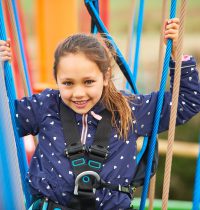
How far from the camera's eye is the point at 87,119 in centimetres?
134

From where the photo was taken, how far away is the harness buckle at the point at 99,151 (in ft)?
4.19

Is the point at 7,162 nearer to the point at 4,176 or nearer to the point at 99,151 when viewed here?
the point at 4,176

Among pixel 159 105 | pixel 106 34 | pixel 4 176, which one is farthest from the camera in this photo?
pixel 106 34

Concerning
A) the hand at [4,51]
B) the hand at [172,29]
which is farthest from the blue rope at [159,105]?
the hand at [4,51]

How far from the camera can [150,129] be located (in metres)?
1.37

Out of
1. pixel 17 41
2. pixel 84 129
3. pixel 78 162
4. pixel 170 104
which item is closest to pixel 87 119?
pixel 84 129

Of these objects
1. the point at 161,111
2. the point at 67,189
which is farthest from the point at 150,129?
the point at 67,189

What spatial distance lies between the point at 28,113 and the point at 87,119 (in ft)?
0.55

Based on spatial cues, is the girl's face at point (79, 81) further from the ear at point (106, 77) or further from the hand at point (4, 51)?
the hand at point (4, 51)

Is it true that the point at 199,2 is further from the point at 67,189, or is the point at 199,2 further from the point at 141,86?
the point at 67,189

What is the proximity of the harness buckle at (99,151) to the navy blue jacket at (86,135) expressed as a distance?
33 millimetres

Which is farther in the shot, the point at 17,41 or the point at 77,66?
the point at 17,41

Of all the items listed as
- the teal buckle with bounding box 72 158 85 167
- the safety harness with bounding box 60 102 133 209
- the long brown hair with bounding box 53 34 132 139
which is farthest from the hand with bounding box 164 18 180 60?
the teal buckle with bounding box 72 158 85 167

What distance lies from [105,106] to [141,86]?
4408 millimetres
